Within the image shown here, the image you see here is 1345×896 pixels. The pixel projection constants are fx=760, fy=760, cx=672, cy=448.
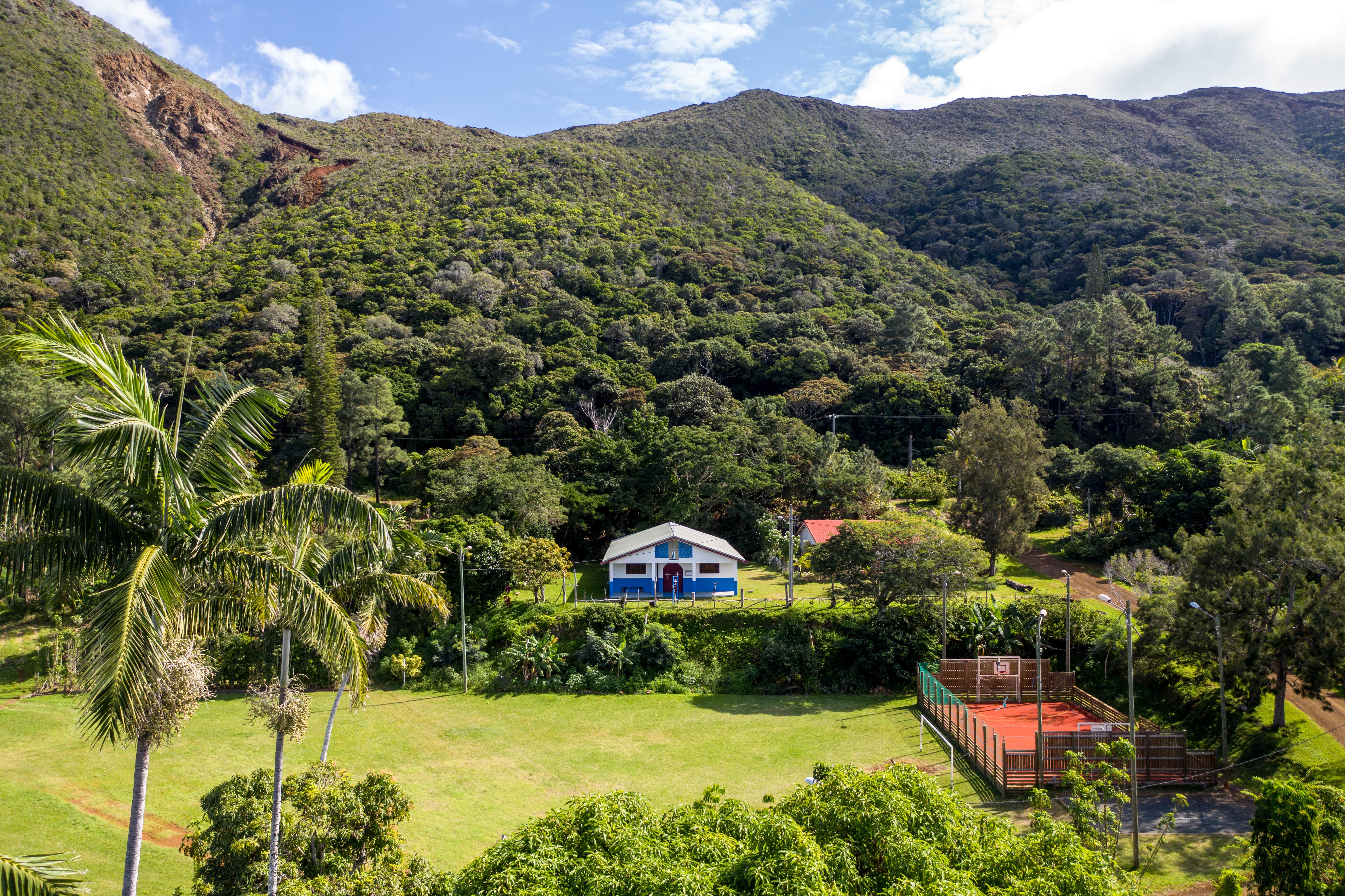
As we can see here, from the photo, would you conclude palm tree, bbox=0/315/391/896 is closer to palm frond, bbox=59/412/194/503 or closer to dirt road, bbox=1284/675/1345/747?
palm frond, bbox=59/412/194/503

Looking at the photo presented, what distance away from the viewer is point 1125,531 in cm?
3997

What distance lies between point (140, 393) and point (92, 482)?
3.61 ft

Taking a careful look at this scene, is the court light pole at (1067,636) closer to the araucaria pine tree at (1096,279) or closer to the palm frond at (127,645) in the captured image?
the palm frond at (127,645)

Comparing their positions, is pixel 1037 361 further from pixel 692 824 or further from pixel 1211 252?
pixel 692 824

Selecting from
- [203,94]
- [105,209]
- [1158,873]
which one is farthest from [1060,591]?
[203,94]

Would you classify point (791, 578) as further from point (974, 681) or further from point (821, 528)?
point (974, 681)

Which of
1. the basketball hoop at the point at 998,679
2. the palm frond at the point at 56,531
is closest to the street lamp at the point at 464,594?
the basketball hoop at the point at 998,679

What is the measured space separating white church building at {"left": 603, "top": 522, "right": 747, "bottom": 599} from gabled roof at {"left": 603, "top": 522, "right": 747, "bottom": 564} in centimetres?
4

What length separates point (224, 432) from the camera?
27.5 ft

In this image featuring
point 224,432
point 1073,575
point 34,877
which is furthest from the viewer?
point 1073,575

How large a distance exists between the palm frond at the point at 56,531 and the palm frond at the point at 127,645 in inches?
23.3

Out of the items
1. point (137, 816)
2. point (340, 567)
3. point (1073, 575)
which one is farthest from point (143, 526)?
point (1073, 575)

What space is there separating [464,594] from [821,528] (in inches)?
727

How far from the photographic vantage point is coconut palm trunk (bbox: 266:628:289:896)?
943cm
